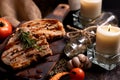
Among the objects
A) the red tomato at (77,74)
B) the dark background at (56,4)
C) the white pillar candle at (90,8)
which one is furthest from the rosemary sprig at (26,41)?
the dark background at (56,4)

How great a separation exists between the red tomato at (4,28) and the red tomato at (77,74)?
0.33m

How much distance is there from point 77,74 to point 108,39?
0.46ft

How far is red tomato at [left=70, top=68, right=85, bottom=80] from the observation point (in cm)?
79

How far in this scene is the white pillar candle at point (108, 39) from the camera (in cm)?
84

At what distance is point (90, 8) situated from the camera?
1.03m

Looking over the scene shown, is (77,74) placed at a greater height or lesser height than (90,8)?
lesser

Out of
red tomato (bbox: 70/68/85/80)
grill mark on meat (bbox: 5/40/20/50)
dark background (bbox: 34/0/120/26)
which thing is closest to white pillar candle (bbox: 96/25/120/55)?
red tomato (bbox: 70/68/85/80)

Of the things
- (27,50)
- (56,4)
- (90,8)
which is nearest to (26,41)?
(27,50)

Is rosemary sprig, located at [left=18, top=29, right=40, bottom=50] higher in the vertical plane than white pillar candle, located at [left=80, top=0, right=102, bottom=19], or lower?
lower

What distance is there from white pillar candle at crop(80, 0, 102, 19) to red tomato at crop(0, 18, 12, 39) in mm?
269

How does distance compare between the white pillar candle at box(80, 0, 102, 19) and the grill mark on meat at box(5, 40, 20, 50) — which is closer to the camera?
the grill mark on meat at box(5, 40, 20, 50)

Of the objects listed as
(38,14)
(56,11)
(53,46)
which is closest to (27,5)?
(38,14)

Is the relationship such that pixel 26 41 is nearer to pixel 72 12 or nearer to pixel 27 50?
pixel 27 50

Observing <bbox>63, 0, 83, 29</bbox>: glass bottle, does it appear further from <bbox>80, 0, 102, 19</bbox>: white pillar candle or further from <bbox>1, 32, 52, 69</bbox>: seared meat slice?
<bbox>1, 32, 52, 69</bbox>: seared meat slice
